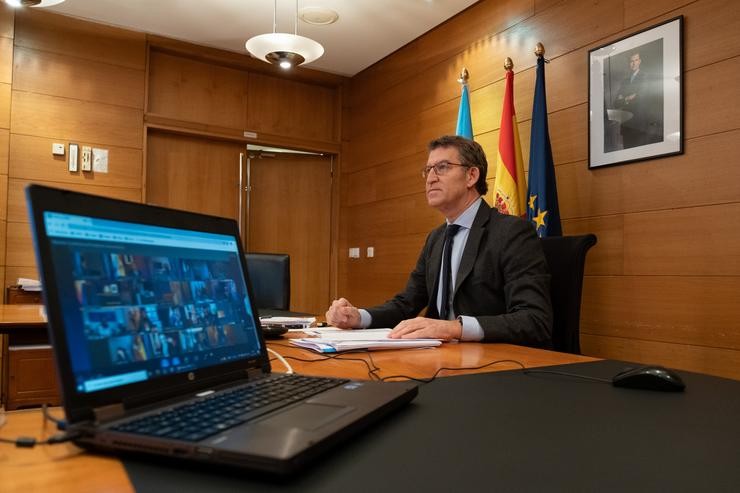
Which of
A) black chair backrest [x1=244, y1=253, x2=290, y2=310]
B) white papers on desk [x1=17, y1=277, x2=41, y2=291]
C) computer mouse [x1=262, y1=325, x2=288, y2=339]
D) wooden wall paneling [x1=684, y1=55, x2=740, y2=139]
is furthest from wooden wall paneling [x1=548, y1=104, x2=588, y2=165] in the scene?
white papers on desk [x1=17, y1=277, x2=41, y2=291]

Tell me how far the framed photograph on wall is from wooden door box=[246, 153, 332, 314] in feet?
9.94

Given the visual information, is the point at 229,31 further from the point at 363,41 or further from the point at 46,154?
the point at 46,154

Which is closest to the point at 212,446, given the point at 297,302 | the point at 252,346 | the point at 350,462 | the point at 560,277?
the point at 350,462

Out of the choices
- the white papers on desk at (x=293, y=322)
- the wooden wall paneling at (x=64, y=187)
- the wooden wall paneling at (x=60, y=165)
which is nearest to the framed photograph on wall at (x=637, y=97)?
the white papers on desk at (x=293, y=322)

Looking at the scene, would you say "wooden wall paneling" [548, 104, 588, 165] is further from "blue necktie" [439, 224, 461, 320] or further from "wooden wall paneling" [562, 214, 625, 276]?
"blue necktie" [439, 224, 461, 320]

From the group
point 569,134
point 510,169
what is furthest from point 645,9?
point 510,169

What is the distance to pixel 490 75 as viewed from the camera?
3.85 metres

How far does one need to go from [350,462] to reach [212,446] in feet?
0.45

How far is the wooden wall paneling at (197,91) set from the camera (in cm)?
471

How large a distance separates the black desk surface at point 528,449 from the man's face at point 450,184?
50.6 inches

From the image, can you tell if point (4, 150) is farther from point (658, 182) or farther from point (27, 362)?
point (658, 182)

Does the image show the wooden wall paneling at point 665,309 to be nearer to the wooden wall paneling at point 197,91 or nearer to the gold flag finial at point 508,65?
the gold flag finial at point 508,65

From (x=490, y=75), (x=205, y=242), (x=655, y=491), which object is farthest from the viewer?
(x=490, y=75)

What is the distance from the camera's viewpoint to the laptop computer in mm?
534
